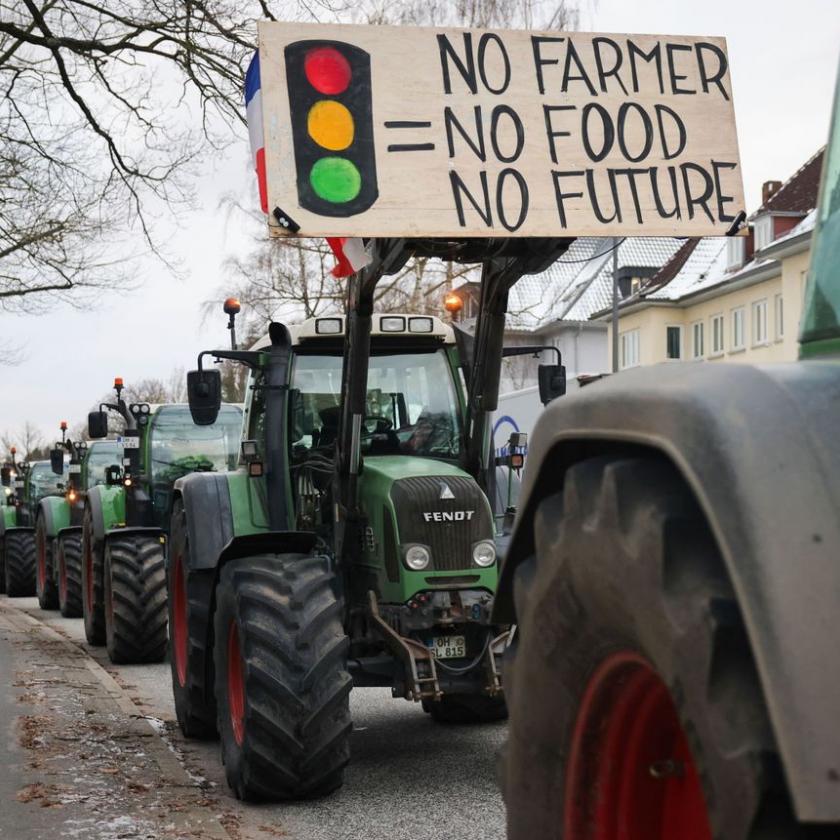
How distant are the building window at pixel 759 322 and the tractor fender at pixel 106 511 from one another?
32308mm

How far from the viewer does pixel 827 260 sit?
2105 millimetres

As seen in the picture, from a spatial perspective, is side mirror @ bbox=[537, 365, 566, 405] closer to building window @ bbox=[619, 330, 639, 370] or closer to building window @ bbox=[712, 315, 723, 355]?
building window @ bbox=[712, 315, 723, 355]


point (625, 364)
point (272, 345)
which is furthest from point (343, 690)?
point (625, 364)

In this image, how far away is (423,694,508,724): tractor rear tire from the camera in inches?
305

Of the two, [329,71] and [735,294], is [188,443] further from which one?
[735,294]

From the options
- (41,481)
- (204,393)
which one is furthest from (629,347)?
(204,393)

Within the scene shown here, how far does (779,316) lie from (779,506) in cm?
4085

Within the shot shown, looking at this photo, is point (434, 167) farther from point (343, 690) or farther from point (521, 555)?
point (343, 690)

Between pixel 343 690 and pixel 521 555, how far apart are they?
11.4ft

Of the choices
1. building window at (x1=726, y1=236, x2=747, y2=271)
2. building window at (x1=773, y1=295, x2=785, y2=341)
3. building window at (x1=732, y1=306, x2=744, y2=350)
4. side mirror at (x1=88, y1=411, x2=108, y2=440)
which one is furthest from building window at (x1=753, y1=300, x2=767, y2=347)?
side mirror at (x1=88, y1=411, x2=108, y2=440)

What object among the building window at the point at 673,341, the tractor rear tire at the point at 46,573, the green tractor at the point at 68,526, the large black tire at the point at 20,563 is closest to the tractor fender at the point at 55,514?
the green tractor at the point at 68,526

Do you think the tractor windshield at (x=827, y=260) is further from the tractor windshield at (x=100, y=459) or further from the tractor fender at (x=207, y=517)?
the tractor windshield at (x=100, y=459)

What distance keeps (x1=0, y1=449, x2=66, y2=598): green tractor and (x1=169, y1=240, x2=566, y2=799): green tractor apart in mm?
13660

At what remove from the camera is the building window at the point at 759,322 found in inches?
1681
